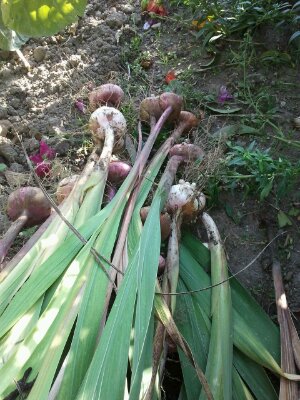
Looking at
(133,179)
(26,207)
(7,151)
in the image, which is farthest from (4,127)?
(133,179)

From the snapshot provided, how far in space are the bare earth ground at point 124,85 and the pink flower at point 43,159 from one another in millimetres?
36

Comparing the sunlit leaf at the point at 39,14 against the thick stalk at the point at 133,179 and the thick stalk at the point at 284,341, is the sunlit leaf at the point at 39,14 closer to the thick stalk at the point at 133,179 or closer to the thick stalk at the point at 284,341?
the thick stalk at the point at 133,179

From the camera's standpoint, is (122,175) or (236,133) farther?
(236,133)

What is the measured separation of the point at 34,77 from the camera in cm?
223

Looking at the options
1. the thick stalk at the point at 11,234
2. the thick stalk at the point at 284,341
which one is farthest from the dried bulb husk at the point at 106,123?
the thick stalk at the point at 284,341

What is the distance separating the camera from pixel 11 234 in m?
1.55

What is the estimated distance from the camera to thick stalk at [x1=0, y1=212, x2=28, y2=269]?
4.95 ft

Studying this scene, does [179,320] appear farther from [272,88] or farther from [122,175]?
[272,88]

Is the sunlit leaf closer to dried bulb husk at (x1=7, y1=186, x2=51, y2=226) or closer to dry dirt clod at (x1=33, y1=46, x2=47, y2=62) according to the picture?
dried bulb husk at (x1=7, y1=186, x2=51, y2=226)

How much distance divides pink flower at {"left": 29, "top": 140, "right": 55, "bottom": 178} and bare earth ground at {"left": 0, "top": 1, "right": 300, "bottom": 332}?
4cm

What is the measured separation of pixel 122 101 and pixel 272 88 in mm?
600

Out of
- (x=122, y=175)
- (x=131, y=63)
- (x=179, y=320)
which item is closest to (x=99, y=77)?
(x=131, y=63)

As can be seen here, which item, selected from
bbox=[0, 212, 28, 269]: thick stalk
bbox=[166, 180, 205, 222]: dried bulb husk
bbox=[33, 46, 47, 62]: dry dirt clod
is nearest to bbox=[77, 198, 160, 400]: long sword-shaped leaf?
bbox=[166, 180, 205, 222]: dried bulb husk

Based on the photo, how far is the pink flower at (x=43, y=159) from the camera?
1.84 metres
